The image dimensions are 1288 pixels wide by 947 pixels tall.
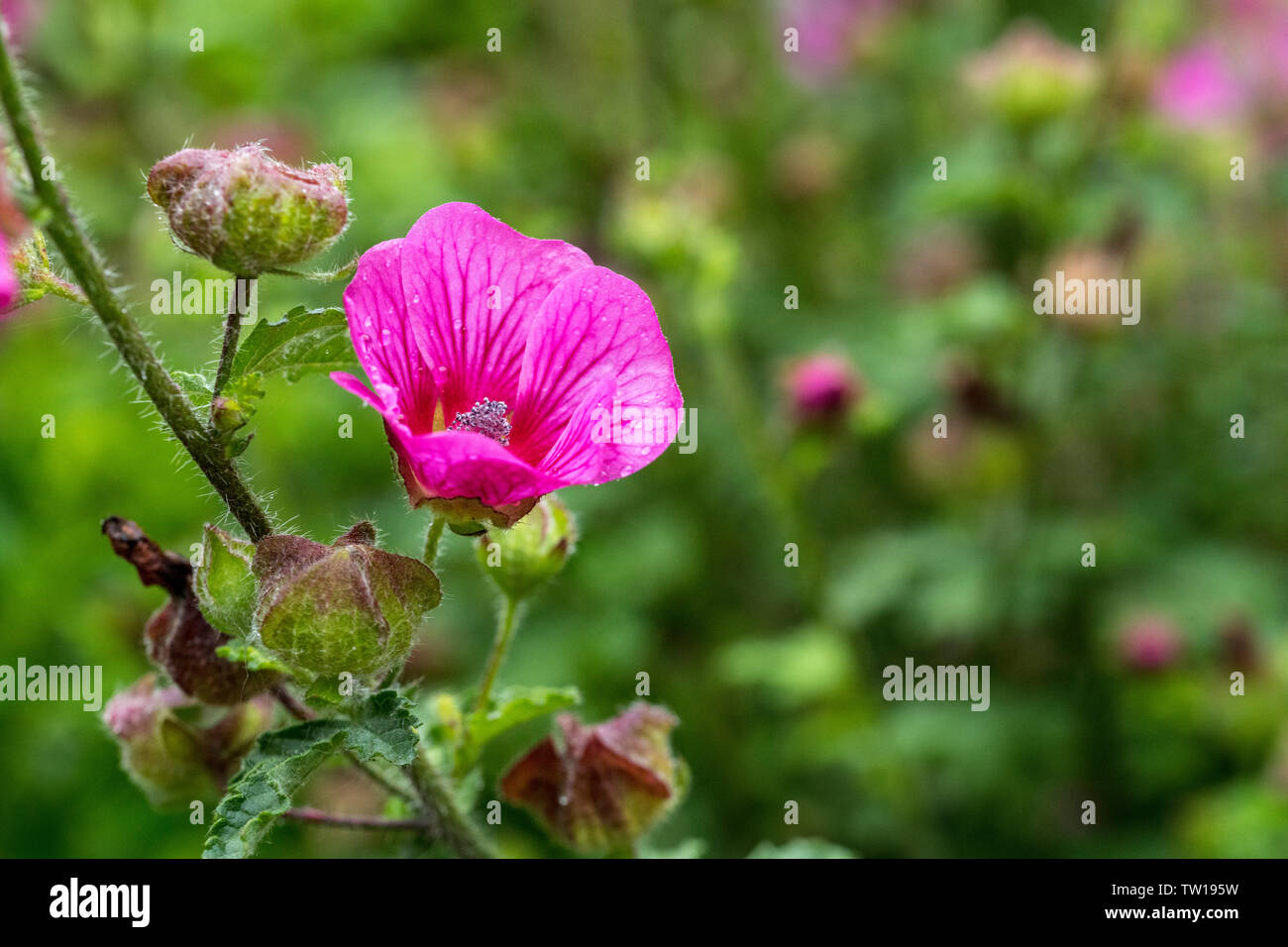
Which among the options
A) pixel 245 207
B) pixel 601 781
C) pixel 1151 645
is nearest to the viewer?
pixel 245 207

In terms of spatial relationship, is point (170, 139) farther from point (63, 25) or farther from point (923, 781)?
point (923, 781)

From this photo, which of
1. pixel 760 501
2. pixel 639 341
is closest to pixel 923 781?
pixel 760 501

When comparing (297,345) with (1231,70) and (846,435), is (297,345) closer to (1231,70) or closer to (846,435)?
(846,435)

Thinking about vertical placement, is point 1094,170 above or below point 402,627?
above
